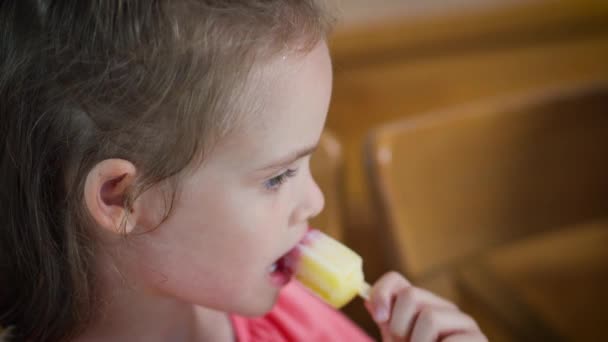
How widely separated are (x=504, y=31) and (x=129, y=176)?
1.89 metres

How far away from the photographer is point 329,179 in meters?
1.19

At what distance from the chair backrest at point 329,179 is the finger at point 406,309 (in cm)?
35

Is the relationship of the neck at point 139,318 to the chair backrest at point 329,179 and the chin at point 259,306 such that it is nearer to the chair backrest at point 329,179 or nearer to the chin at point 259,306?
the chin at point 259,306

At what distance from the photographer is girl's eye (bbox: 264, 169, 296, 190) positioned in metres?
0.75

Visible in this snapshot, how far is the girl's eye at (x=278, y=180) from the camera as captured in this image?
2.46 feet

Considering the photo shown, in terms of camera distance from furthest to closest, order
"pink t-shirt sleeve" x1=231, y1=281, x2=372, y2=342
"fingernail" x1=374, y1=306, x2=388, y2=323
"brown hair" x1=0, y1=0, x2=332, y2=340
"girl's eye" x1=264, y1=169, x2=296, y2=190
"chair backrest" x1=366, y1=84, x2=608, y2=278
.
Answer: "chair backrest" x1=366, y1=84, x2=608, y2=278
"pink t-shirt sleeve" x1=231, y1=281, x2=372, y2=342
"fingernail" x1=374, y1=306, x2=388, y2=323
"girl's eye" x1=264, y1=169, x2=296, y2=190
"brown hair" x1=0, y1=0, x2=332, y2=340

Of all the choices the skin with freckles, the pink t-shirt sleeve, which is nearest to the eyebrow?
the skin with freckles

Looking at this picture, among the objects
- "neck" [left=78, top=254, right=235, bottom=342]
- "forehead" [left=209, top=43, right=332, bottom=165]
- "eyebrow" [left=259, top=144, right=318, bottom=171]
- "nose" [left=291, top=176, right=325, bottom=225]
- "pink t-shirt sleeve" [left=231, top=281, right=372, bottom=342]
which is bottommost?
"pink t-shirt sleeve" [left=231, top=281, right=372, bottom=342]

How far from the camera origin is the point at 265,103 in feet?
2.28

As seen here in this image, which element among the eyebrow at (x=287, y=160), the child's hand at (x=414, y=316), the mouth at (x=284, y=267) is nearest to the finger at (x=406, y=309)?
the child's hand at (x=414, y=316)

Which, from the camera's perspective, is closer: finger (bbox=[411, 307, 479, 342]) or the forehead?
the forehead

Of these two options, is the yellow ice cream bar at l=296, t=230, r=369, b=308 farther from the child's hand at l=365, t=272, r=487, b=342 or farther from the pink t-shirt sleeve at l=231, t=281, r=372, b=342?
the pink t-shirt sleeve at l=231, t=281, r=372, b=342

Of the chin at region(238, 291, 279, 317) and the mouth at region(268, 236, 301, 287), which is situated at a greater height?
the mouth at region(268, 236, 301, 287)

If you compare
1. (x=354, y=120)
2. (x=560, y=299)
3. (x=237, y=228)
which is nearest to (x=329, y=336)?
(x=237, y=228)
